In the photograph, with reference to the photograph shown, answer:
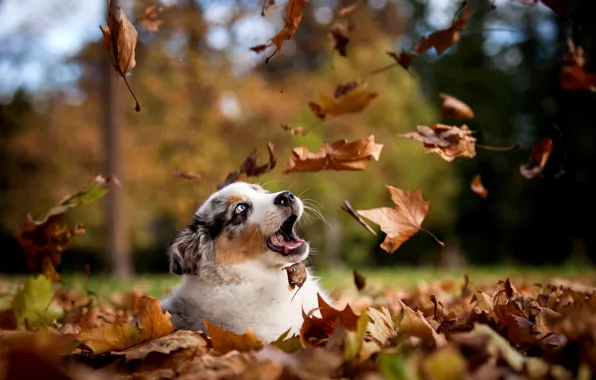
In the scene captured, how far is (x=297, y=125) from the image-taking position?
1593cm

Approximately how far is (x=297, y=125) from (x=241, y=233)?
43.0ft

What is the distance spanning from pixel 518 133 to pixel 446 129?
64.0 feet

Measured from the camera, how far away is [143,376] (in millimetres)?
1713

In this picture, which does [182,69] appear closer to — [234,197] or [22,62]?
[22,62]

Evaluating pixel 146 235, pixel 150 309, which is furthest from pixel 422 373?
pixel 146 235

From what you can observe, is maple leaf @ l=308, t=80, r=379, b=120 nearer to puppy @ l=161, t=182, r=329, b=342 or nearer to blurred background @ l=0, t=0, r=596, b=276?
puppy @ l=161, t=182, r=329, b=342

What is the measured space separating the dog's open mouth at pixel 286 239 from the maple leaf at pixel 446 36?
1116 mm

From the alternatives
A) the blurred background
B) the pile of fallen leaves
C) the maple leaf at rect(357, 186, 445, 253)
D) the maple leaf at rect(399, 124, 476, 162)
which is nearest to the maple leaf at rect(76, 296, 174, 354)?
the pile of fallen leaves

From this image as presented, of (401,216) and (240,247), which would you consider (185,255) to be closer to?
(240,247)

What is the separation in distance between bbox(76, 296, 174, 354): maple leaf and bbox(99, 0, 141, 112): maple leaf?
779 mm

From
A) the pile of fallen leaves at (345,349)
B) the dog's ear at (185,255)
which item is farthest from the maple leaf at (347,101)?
the pile of fallen leaves at (345,349)

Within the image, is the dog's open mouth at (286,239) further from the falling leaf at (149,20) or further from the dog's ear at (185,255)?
the falling leaf at (149,20)

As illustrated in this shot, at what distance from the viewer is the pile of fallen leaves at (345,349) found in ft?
4.17

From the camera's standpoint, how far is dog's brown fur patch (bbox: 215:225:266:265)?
9.41 ft
